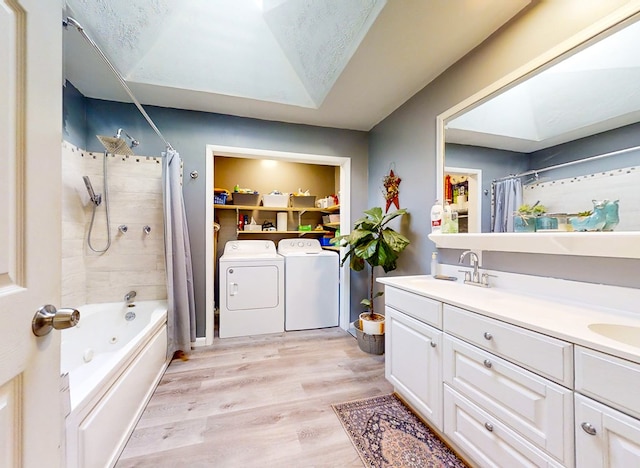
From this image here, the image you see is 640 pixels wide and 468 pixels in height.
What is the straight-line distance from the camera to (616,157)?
3.55 feet

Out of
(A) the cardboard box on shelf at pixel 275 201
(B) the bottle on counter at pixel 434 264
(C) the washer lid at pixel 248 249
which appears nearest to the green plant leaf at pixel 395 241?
(B) the bottle on counter at pixel 434 264

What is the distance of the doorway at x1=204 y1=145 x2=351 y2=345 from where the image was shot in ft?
8.33

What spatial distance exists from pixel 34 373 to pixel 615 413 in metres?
1.50

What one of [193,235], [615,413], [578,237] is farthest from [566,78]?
[193,235]

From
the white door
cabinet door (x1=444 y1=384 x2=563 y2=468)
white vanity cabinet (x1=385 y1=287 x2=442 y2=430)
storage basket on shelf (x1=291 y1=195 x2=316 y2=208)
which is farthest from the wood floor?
storage basket on shelf (x1=291 y1=195 x2=316 y2=208)

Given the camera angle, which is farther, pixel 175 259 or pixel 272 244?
pixel 272 244

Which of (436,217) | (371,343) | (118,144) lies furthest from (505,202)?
(118,144)

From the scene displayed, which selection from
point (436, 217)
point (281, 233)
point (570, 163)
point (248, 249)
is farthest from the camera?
point (281, 233)

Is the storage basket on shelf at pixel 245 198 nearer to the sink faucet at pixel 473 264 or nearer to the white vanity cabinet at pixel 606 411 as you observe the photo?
the sink faucet at pixel 473 264

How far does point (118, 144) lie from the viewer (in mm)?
2080

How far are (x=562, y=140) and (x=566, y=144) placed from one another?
0.03 metres

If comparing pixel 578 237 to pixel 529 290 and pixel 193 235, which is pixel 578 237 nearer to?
pixel 529 290

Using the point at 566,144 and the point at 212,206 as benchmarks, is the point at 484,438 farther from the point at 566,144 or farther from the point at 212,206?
the point at 212,206

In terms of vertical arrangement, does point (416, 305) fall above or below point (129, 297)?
above
